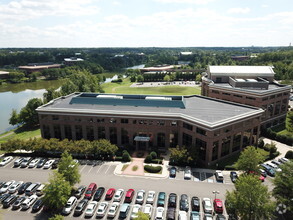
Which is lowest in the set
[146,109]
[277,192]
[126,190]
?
[126,190]

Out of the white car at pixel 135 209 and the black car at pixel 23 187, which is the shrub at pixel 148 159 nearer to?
the white car at pixel 135 209

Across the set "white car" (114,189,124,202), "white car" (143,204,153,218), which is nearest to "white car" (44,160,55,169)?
"white car" (114,189,124,202)

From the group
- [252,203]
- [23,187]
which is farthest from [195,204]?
[23,187]

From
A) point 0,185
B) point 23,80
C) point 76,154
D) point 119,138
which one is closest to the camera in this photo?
point 0,185

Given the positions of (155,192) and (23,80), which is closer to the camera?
(155,192)

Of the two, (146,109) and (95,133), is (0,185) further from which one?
(146,109)

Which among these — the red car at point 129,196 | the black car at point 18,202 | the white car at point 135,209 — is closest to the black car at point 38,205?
the black car at point 18,202

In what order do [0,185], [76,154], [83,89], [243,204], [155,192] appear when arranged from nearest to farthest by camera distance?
1. [243,204]
2. [155,192]
3. [0,185]
4. [76,154]
5. [83,89]

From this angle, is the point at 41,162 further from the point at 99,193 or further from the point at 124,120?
the point at 124,120

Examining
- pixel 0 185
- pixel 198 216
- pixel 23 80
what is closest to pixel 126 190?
pixel 198 216
